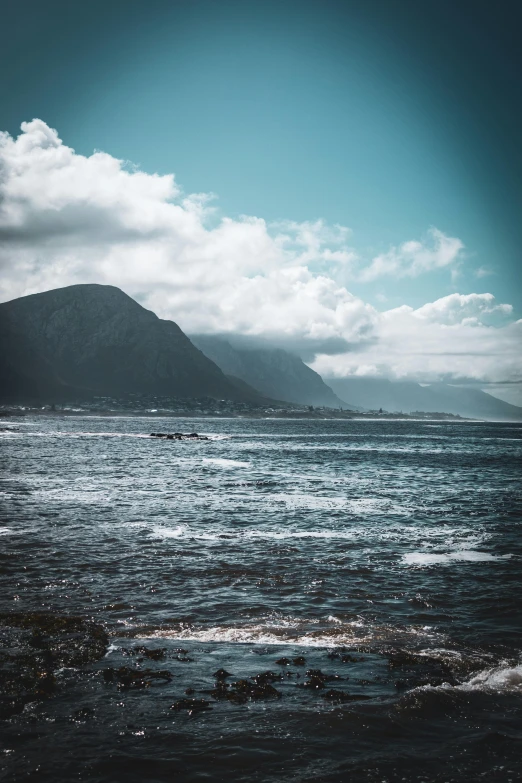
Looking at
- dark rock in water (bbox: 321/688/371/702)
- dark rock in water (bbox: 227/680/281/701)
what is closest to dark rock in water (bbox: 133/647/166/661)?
dark rock in water (bbox: 227/680/281/701)

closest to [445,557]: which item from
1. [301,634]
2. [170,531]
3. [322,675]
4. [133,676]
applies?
[301,634]

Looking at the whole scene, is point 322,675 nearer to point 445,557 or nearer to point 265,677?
point 265,677

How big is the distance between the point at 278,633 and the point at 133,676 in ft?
14.1

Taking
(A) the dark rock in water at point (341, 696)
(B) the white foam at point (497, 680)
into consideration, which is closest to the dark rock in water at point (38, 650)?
(A) the dark rock in water at point (341, 696)

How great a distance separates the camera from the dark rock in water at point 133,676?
10656mm

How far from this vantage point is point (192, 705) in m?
9.94

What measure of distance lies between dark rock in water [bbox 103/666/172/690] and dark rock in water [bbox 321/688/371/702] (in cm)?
344

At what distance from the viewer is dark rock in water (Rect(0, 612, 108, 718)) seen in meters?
10.2

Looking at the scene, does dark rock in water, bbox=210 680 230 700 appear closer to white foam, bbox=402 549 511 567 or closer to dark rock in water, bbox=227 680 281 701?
dark rock in water, bbox=227 680 281 701

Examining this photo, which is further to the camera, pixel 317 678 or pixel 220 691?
pixel 317 678

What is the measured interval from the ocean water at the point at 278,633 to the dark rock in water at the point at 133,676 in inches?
8.3

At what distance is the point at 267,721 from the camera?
9.45 m

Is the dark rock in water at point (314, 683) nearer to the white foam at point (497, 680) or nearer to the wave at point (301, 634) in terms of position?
the wave at point (301, 634)

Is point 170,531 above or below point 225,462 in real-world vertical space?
above
